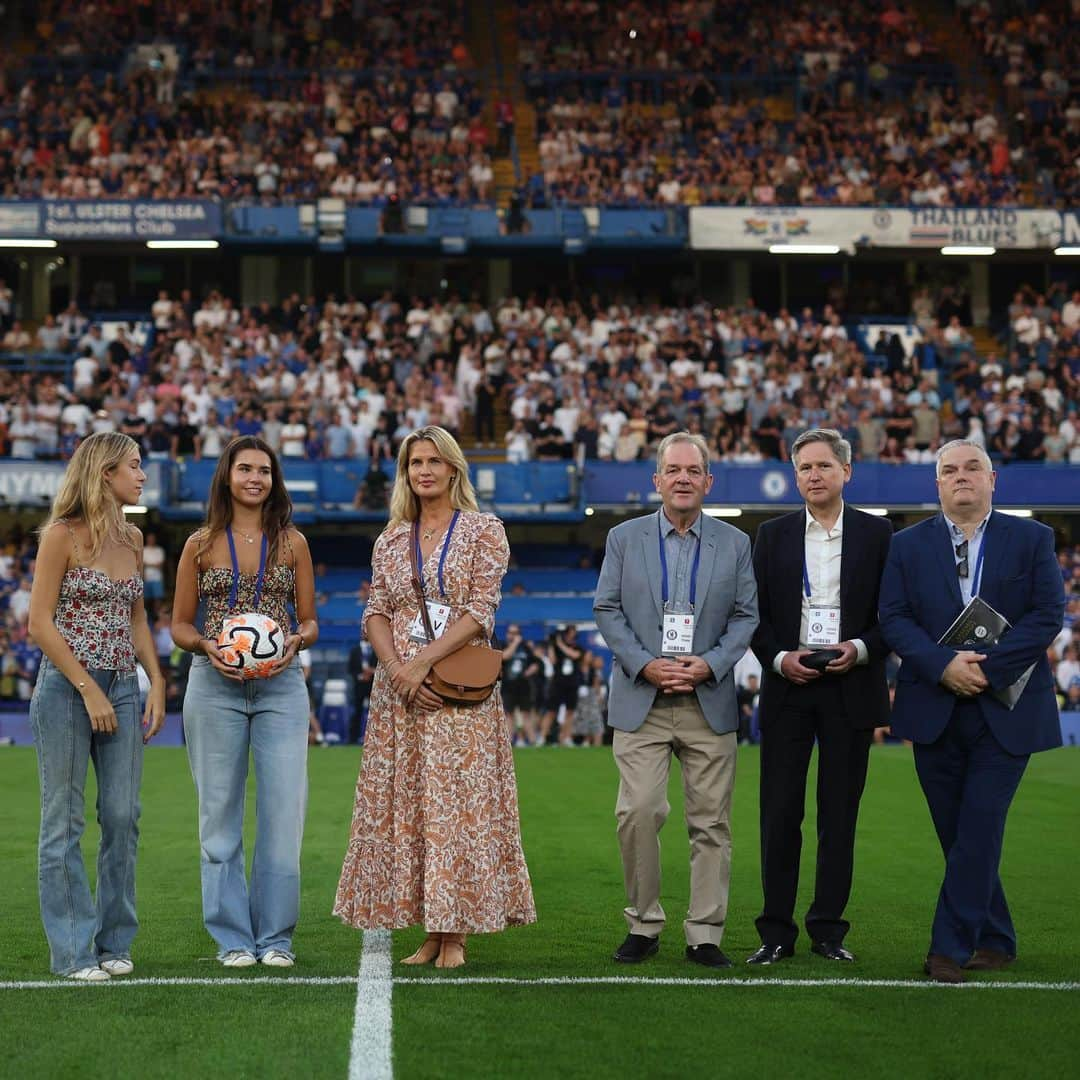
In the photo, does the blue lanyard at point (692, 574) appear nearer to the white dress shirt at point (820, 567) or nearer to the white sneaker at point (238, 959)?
the white dress shirt at point (820, 567)

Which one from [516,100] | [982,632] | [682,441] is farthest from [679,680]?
[516,100]

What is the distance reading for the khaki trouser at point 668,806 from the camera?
273 inches

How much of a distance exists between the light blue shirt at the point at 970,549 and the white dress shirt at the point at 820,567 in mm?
509

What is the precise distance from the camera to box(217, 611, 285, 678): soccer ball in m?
6.68

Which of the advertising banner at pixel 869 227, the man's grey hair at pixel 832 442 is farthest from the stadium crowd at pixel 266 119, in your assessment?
the man's grey hair at pixel 832 442

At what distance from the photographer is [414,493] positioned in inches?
274

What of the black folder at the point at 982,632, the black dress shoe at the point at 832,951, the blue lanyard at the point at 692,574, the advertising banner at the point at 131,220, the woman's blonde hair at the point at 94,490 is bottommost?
the black dress shoe at the point at 832,951

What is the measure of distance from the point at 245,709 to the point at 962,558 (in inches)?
121

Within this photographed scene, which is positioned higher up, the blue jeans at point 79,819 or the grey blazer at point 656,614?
the grey blazer at point 656,614

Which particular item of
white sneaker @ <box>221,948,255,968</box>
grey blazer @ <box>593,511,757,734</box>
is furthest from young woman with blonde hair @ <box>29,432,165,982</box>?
grey blazer @ <box>593,511,757,734</box>

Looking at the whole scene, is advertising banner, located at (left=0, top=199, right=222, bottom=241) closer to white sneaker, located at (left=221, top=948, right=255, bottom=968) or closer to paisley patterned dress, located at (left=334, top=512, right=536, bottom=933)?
paisley patterned dress, located at (left=334, top=512, right=536, bottom=933)

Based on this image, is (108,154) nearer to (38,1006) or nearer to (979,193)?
(979,193)

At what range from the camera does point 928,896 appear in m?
9.00

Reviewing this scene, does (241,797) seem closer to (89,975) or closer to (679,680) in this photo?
(89,975)
